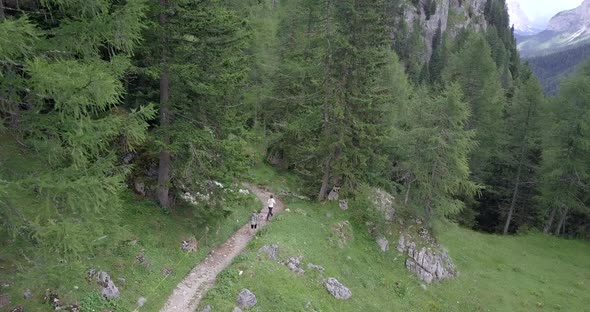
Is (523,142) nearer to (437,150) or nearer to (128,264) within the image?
(437,150)

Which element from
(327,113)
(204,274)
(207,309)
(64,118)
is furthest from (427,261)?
(64,118)

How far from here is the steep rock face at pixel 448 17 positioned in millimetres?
120562

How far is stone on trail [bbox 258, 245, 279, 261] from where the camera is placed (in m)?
18.7

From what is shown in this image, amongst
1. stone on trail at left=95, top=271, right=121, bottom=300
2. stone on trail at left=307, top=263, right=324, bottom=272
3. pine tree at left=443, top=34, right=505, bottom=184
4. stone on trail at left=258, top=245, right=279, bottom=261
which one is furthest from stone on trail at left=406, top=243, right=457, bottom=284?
pine tree at left=443, top=34, right=505, bottom=184

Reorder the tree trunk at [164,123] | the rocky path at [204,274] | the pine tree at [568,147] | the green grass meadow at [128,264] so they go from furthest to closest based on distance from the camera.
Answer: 1. the pine tree at [568,147]
2. the tree trunk at [164,123]
3. the rocky path at [204,274]
4. the green grass meadow at [128,264]

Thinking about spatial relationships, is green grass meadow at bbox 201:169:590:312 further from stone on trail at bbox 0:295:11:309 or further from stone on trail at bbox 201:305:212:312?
stone on trail at bbox 0:295:11:309

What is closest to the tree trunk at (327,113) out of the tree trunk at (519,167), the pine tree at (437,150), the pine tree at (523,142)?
the pine tree at (437,150)

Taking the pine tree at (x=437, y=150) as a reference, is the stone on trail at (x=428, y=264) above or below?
below

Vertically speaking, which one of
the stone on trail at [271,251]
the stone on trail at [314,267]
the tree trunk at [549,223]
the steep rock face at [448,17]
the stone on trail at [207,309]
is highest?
the steep rock face at [448,17]

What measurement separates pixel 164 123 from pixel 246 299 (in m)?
7.64

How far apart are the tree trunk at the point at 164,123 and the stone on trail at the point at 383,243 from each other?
13466 mm

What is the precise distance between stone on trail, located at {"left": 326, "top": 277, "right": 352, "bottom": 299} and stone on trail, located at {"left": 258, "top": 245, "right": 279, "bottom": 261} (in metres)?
2.81

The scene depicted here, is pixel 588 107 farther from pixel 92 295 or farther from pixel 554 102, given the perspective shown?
pixel 92 295

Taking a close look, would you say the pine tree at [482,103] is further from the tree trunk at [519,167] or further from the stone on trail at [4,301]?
the stone on trail at [4,301]
